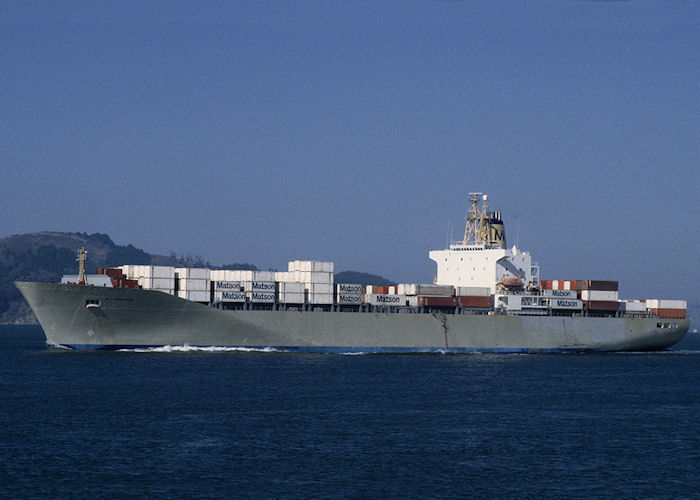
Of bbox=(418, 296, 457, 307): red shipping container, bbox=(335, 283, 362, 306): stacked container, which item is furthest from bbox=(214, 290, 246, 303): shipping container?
bbox=(418, 296, 457, 307): red shipping container

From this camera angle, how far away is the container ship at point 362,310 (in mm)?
60781

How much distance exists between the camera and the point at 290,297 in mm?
66562

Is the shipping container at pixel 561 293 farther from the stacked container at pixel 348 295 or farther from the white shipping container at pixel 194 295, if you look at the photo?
the white shipping container at pixel 194 295

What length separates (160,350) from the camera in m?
62.0

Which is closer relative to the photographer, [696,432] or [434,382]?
[696,432]

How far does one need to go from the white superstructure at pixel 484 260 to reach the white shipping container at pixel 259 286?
20909 millimetres

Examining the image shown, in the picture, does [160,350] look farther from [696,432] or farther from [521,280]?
[696,432]

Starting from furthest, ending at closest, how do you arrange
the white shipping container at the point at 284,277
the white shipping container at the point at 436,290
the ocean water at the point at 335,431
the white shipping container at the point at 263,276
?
1. the white shipping container at the point at 436,290
2. the white shipping container at the point at 284,277
3. the white shipping container at the point at 263,276
4. the ocean water at the point at 335,431

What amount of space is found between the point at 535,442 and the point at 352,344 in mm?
35788

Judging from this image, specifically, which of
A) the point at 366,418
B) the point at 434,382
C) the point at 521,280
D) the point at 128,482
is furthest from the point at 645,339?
the point at 128,482

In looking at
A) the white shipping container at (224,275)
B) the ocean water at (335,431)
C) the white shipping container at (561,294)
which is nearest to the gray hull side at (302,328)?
the white shipping container at (561,294)

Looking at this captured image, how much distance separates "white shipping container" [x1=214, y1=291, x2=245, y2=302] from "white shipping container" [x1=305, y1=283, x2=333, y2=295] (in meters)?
5.80

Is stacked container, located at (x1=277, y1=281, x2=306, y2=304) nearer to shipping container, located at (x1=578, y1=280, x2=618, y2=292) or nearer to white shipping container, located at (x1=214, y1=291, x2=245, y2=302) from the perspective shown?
white shipping container, located at (x1=214, y1=291, x2=245, y2=302)

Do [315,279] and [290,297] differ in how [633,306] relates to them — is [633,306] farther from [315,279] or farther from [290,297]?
[290,297]
